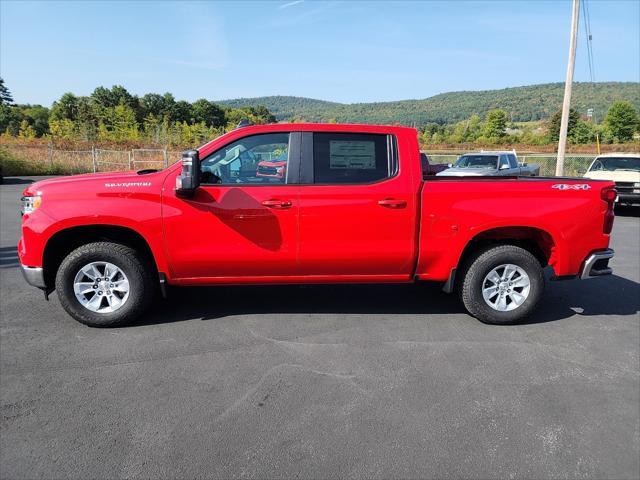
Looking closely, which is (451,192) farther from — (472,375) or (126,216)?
(126,216)

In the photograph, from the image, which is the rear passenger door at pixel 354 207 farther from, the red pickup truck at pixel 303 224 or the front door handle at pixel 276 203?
the front door handle at pixel 276 203

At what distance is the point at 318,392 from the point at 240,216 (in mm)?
1796

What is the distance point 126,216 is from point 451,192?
3.04 meters

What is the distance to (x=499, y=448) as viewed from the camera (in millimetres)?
2699

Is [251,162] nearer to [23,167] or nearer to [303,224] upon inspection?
[303,224]

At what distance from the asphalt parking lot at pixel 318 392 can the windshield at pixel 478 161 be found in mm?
12446

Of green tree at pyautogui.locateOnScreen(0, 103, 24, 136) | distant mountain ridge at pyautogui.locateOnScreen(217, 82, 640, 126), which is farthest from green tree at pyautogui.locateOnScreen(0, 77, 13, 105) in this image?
distant mountain ridge at pyautogui.locateOnScreen(217, 82, 640, 126)

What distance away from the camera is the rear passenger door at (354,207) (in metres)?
4.34

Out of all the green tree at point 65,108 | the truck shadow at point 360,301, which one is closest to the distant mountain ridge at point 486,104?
the green tree at point 65,108

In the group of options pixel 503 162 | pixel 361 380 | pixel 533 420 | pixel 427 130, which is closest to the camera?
pixel 533 420

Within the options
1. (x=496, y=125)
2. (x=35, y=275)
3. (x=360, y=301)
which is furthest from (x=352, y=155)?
(x=496, y=125)

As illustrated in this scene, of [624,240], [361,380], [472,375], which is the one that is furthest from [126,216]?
[624,240]

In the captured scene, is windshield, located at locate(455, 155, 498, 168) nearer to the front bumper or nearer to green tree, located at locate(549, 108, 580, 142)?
the front bumper

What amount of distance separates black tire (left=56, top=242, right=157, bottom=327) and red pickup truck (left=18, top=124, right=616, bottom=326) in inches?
0.4
